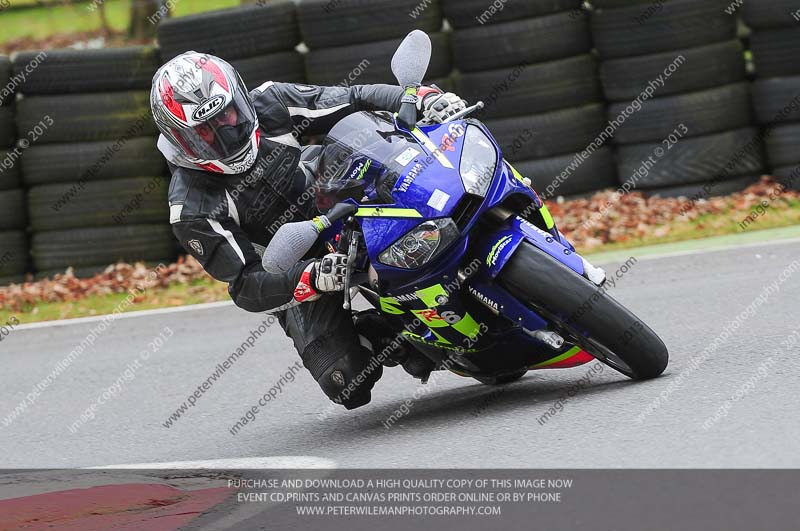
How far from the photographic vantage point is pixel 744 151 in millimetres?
9570

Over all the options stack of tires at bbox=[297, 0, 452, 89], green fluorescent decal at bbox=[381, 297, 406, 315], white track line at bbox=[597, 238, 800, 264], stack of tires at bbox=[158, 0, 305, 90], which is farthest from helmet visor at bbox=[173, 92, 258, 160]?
stack of tires at bbox=[158, 0, 305, 90]

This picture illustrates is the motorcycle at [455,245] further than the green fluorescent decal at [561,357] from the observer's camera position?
No

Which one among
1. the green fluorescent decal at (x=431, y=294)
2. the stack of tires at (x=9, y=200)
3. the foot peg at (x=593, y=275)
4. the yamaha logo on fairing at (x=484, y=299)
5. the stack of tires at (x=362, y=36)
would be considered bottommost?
the stack of tires at (x=9, y=200)

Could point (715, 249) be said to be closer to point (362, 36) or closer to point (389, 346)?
point (389, 346)

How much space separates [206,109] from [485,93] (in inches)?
201

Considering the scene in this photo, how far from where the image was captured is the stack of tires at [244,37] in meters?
10.0

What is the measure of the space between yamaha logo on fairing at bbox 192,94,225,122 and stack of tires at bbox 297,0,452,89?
4.75 meters

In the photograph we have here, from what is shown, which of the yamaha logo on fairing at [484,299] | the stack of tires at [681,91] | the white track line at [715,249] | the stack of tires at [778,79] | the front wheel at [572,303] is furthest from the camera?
the stack of tires at [681,91]

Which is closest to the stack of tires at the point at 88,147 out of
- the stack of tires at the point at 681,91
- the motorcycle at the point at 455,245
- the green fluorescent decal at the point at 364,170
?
the stack of tires at the point at 681,91

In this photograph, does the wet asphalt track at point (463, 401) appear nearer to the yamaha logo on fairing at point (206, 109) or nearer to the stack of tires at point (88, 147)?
the stack of tires at point (88, 147)

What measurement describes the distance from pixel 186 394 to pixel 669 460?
380cm

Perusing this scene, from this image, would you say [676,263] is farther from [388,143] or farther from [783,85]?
[388,143]

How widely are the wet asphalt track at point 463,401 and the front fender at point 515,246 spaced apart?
0.65 meters

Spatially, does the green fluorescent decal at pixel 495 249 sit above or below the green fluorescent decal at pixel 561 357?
above
